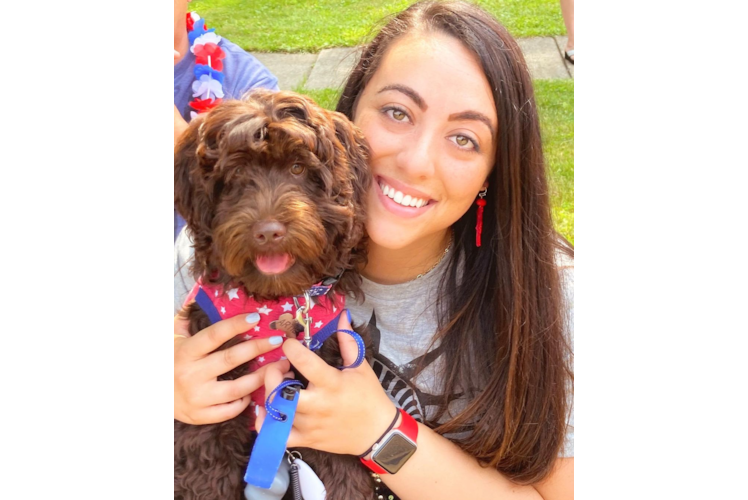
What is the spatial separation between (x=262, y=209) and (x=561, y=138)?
5177mm

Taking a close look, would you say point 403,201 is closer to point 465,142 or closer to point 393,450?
point 465,142

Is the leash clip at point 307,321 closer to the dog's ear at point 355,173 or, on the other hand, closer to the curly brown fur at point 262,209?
the curly brown fur at point 262,209

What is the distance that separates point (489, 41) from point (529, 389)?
1554 mm

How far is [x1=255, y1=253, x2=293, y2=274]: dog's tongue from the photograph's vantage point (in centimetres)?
226

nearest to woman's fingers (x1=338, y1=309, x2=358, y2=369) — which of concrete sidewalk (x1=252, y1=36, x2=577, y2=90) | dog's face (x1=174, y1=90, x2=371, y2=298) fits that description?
dog's face (x1=174, y1=90, x2=371, y2=298)

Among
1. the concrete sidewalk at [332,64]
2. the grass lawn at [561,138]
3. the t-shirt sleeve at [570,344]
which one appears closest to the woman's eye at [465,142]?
the t-shirt sleeve at [570,344]

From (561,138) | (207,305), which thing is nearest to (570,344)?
(207,305)

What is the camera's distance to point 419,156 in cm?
245

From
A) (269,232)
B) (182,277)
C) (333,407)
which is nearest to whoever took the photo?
(269,232)

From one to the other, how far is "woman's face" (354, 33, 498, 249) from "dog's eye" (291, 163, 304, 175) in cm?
37

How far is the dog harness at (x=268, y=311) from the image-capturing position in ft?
8.25
